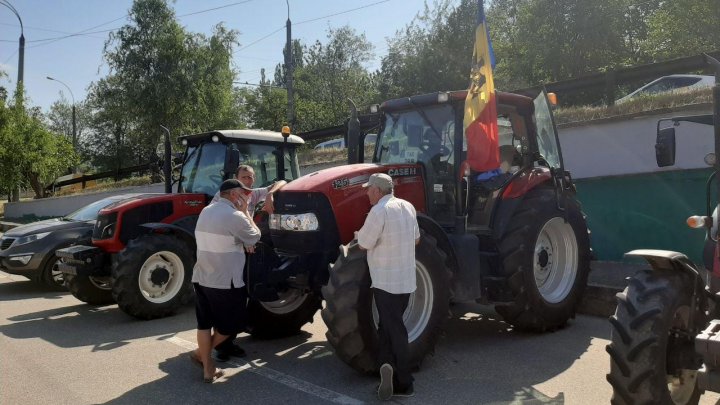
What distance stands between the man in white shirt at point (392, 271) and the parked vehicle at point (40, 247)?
611 centimetres

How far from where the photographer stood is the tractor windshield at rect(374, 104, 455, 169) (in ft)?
20.2

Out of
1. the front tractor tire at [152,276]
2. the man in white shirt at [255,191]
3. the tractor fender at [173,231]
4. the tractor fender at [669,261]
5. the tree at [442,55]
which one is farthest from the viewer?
the tree at [442,55]

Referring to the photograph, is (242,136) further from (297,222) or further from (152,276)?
Answer: (297,222)

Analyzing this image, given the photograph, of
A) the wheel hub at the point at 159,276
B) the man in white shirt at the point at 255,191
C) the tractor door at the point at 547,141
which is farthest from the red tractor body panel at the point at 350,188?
the wheel hub at the point at 159,276

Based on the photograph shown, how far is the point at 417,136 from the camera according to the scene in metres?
6.35

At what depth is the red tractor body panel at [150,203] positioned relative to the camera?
8039 mm

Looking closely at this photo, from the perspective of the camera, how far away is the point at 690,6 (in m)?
19.5

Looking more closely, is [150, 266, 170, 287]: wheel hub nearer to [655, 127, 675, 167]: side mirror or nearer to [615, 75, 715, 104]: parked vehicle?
[655, 127, 675, 167]: side mirror

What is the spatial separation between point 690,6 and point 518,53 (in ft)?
34.4

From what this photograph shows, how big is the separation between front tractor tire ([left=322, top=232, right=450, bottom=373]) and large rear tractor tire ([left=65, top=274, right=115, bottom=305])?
190 inches

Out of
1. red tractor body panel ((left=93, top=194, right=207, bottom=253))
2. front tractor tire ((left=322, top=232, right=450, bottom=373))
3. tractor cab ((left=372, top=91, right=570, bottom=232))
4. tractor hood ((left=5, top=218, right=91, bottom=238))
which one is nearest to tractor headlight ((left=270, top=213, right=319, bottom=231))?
front tractor tire ((left=322, top=232, right=450, bottom=373))

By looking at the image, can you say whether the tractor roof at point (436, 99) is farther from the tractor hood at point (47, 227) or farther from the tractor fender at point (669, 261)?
the tractor hood at point (47, 227)

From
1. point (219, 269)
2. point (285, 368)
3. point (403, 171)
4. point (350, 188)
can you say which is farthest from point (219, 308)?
point (403, 171)

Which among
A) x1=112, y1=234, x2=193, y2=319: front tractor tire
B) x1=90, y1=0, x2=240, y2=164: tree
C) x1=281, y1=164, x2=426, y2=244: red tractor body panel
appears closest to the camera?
x1=281, y1=164, x2=426, y2=244: red tractor body panel
